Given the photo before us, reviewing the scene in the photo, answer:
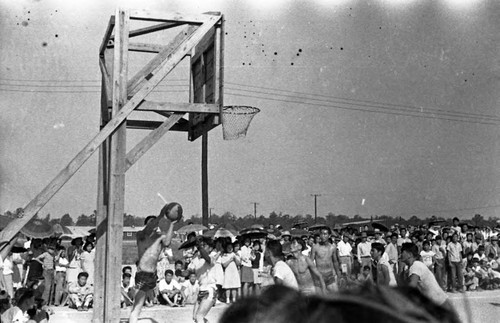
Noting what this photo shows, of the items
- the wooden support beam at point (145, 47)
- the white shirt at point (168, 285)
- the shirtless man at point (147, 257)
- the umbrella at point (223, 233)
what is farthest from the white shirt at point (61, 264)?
the wooden support beam at point (145, 47)

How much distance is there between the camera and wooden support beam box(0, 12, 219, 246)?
6.60 m

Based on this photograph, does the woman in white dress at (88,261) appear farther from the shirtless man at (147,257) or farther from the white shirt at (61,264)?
the shirtless man at (147,257)

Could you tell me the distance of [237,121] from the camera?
10.8 m

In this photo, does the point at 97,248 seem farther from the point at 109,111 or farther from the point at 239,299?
the point at 239,299

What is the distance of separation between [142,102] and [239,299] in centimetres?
715

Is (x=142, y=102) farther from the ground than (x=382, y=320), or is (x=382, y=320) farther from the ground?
(x=142, y=102)

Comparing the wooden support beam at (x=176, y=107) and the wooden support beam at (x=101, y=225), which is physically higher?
the wooden support beam at (x=176, y=107)

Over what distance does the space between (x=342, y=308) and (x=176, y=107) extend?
7337 millimetres

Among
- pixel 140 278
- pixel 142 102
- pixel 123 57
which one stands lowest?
pixel 140 278

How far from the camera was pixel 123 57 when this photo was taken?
306 inches

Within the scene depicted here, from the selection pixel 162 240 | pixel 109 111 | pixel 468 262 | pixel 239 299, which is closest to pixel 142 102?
pixel 109 111

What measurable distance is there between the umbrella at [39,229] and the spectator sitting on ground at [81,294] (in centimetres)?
319

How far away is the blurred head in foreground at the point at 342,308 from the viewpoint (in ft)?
1.76

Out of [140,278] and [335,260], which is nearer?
[140,278]
